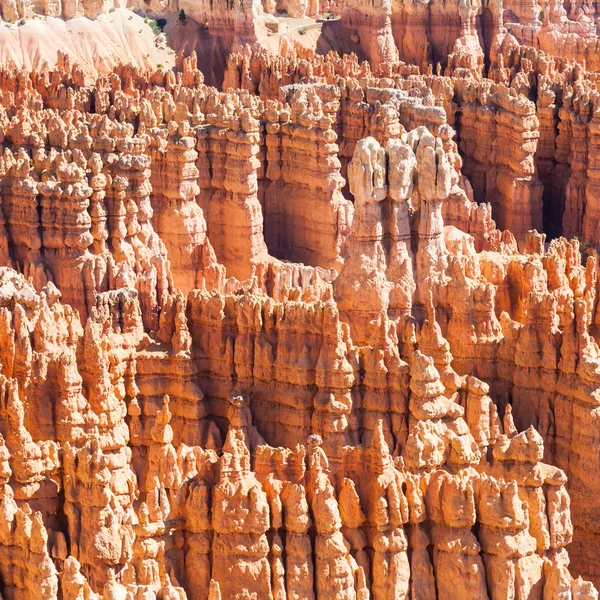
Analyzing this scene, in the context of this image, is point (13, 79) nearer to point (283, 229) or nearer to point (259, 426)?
point (283, 229)

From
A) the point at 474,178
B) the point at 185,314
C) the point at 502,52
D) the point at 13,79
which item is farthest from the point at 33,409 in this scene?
the point at 502,52

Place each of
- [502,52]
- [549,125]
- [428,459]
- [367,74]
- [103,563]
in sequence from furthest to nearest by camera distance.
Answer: [502,52], [367,74], [549,125], [428,459], [103,563]

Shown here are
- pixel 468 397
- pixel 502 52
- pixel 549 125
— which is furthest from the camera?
pixel 502 52

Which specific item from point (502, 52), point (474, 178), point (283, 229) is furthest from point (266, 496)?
point (502, 52)

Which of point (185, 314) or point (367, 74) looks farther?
point (367, 74)

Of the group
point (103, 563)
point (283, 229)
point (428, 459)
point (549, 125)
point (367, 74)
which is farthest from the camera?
point (367, 74)

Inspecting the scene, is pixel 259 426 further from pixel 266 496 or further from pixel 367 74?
pixel 367 74
